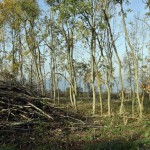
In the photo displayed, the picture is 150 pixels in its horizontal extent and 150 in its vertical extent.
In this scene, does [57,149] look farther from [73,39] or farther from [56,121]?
[73,39]

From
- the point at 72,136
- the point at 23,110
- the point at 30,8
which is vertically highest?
the point at 30,8

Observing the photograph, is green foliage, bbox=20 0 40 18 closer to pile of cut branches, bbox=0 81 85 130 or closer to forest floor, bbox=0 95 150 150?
pile of cut branches, bbox=0 81 85 130

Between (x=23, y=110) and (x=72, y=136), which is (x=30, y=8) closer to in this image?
(x=23, y=110)

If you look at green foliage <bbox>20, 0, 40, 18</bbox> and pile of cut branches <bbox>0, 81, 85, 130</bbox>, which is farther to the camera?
green foliage <bbox>20, 0, 40, 18</bbox>

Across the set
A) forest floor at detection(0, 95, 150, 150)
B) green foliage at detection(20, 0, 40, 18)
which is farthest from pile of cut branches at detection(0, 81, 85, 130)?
green foliage at detection(20, 0, 40, 18)

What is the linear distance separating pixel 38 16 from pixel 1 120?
15509 millimetres

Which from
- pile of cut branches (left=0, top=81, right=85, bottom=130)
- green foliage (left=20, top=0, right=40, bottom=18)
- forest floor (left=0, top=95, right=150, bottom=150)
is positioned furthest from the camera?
green foliage (left=20, top=0, right=40, bottom=18)

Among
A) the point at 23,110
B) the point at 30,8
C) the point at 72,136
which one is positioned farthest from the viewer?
the point at 30,8

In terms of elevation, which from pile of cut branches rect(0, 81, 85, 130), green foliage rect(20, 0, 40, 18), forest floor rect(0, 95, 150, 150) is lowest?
forest floor rect(0, 95, 150, 150)

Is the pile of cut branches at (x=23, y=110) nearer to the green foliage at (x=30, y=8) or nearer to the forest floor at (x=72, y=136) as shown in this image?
the forest floor at (x=72, y=136)

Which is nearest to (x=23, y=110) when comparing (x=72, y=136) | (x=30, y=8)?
(x=72, y=136)

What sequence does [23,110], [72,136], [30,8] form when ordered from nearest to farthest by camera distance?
[72,136] < [23,110] < [30,8]

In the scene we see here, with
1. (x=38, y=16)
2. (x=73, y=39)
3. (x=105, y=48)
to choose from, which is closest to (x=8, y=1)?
(x=38, y=16)

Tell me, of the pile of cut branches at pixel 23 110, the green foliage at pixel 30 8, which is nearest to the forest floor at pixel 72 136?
the pile of cut branches at pixel 23 110
